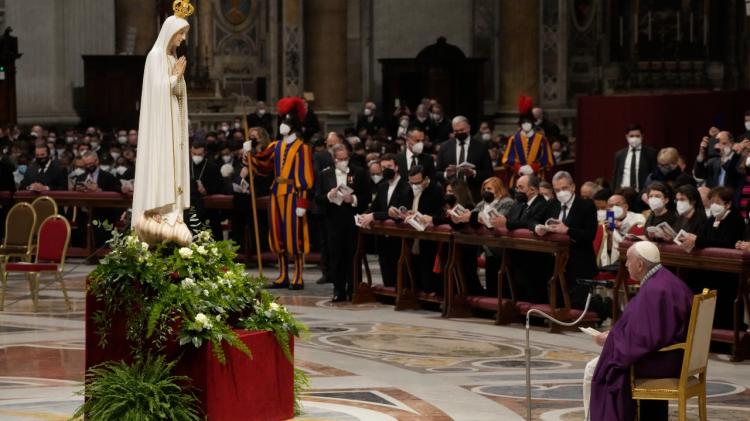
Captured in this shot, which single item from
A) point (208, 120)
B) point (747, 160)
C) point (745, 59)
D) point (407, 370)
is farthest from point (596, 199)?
point (745, 59)

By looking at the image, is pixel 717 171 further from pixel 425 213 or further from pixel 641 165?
pixel 425 213

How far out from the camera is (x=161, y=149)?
10.0m

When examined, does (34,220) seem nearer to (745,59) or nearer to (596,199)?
(596,199)

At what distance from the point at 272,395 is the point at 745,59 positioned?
2824cm

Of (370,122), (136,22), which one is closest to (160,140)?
(370,122)

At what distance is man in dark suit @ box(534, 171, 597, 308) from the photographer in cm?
1464

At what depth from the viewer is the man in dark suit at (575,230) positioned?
1464 centimetres

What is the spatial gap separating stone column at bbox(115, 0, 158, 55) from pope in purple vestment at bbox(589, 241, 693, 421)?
2324 cm

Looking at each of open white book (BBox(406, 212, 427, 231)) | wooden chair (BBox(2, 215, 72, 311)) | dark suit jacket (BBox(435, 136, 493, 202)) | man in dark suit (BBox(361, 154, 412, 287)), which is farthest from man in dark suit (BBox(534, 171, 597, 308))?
wooden chair (BBox(2, 215, 72, 311))

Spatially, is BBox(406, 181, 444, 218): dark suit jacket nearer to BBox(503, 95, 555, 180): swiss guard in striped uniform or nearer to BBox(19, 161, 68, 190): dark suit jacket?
BBox(503, 95, 555, 180): swiss guard in striped uniform

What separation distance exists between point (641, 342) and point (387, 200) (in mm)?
8307

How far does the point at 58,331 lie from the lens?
14.9 metres

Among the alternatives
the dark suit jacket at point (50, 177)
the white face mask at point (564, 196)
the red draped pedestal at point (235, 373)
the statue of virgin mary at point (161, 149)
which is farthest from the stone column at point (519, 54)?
the red draped pedestal at point (235, 373)

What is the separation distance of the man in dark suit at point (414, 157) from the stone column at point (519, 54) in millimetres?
14541
